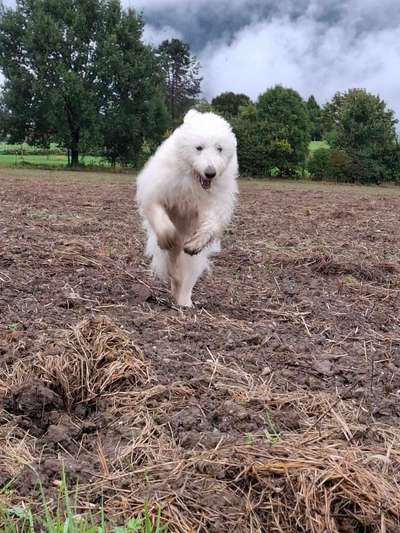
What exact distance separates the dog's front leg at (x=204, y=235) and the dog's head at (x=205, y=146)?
307mm

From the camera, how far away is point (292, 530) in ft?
8.04

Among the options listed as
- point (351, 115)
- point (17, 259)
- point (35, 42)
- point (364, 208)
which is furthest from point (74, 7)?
point (17, 259)

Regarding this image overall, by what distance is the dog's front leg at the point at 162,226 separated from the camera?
5.68m

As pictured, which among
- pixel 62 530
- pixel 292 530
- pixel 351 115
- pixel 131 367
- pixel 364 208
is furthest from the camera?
pixel 351 115

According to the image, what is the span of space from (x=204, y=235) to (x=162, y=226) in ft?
1.25

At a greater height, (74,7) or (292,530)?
(74,7)

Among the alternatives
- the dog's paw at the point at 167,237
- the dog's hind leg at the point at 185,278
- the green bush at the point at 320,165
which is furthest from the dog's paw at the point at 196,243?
the green bush at the point at 320,165

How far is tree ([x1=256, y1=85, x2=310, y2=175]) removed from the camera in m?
45.3

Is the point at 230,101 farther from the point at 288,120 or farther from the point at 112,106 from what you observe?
the point at 112,106

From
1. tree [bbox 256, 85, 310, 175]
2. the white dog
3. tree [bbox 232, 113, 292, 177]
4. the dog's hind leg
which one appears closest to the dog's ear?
the white dog

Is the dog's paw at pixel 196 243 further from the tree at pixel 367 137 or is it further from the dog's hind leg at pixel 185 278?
the tree at pixel 367 137

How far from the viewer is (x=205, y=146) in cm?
567

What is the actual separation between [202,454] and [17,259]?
4446 millimetres

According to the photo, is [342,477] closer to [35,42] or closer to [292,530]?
[292,530]
